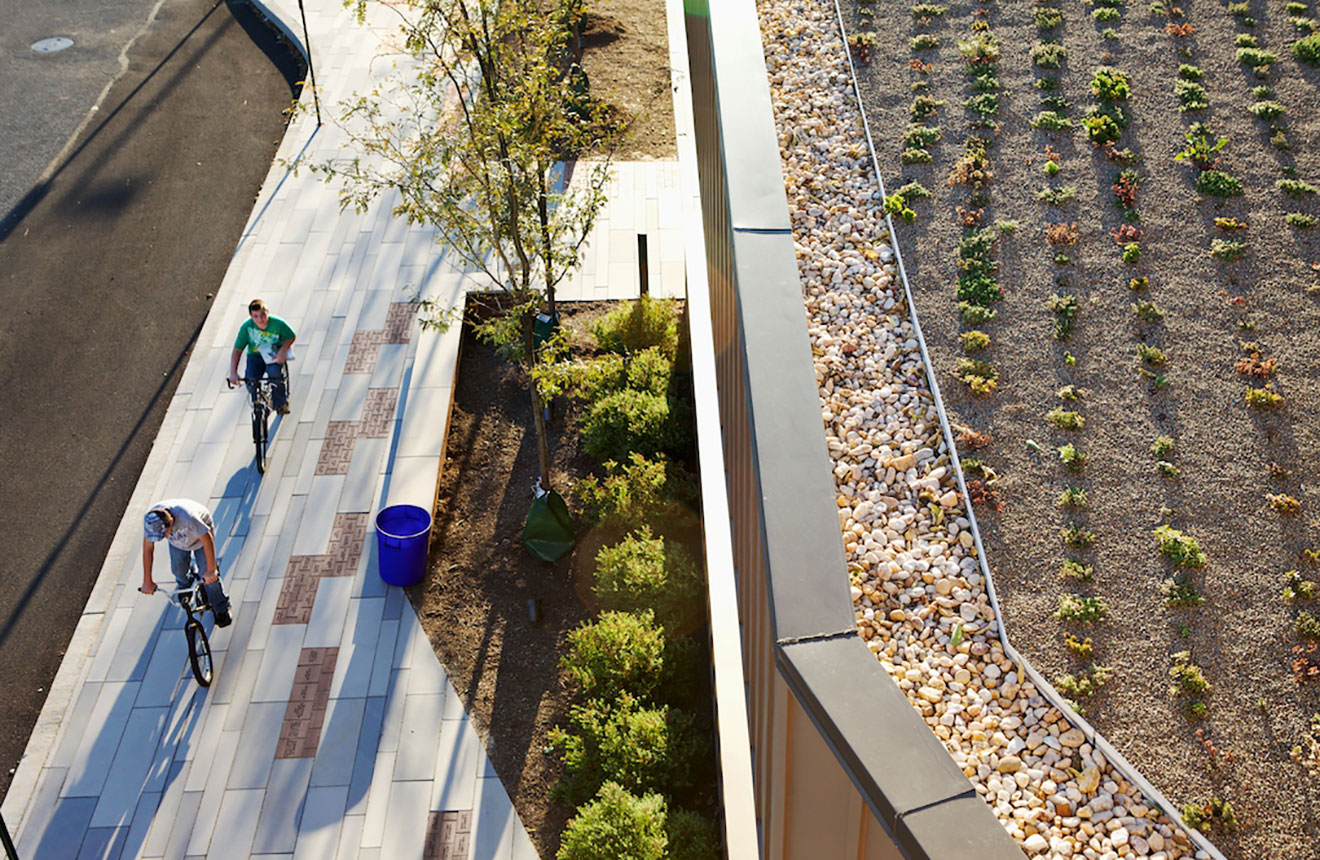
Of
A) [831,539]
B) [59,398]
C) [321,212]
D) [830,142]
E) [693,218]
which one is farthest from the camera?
[321,212]

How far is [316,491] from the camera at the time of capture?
11.0m

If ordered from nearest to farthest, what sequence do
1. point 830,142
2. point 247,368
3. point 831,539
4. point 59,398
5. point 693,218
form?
point 831,539, point 693,218, point 247,368, point 59,398, point 830,142

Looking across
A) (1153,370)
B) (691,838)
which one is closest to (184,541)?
(691,838)

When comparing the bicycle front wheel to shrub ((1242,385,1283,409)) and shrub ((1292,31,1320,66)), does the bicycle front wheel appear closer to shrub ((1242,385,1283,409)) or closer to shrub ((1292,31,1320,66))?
shrub ((1242,385,1283,409))

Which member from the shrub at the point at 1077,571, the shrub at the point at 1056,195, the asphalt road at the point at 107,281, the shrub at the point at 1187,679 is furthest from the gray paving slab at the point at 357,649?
the shrub at the point at 1056,195

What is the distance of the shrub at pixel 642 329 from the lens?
39.6 ft

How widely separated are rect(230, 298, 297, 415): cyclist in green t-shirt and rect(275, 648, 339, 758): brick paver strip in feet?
9.41

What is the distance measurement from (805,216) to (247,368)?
20.6ft

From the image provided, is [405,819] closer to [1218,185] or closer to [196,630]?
[196,630]

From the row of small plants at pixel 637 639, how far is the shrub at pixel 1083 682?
2753 mm

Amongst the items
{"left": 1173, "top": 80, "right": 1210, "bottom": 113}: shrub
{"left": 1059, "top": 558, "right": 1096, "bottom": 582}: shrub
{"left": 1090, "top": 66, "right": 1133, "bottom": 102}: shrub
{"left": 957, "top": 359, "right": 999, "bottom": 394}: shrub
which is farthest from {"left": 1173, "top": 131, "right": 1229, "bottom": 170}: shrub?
{"left": 1059, "top": 558, "right": 1096, "bottom": 582}: shrub

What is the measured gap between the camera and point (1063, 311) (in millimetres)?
11680

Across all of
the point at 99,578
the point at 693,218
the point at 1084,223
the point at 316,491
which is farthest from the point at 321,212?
the point at 1084,223

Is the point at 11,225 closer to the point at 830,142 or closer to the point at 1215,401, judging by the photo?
the point at 830,142
